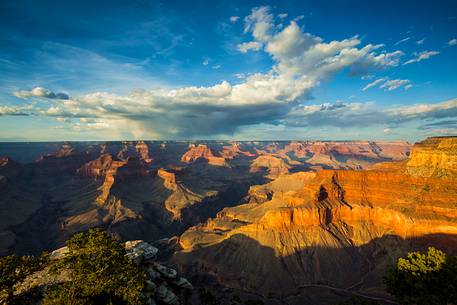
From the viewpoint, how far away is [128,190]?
6850 inches

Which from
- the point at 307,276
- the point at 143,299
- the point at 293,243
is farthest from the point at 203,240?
the point at 143,299

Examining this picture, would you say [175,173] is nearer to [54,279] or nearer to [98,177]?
[98,177]

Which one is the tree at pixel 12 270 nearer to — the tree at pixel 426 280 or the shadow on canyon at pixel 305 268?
the tree at pixel 426 280

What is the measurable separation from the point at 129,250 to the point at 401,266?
37239 millimetres

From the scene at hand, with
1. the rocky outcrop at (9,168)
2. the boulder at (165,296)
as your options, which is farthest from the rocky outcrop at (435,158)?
the rocky outcrop at (9,168)

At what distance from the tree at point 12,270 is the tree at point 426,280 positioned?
137 ft

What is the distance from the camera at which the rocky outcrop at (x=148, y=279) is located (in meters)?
27.0

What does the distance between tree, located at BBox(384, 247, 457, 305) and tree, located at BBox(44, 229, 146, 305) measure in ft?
108

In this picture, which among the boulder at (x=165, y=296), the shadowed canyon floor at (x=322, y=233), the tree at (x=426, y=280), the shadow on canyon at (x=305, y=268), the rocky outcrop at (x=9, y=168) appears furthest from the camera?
the rocky outcrop at (x=9, y=168)

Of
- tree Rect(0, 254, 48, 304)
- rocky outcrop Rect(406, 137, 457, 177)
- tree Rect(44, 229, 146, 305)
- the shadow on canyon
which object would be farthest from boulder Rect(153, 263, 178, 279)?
rocky outcrop Rect(406, 137, 457, 177)

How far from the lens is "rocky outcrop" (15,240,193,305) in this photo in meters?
27.0

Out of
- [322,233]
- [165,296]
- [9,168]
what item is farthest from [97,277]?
[9,168]

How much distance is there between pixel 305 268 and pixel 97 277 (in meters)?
65.2

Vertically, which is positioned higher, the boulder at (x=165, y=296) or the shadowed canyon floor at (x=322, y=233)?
the boulder at (x=165, y=296)
